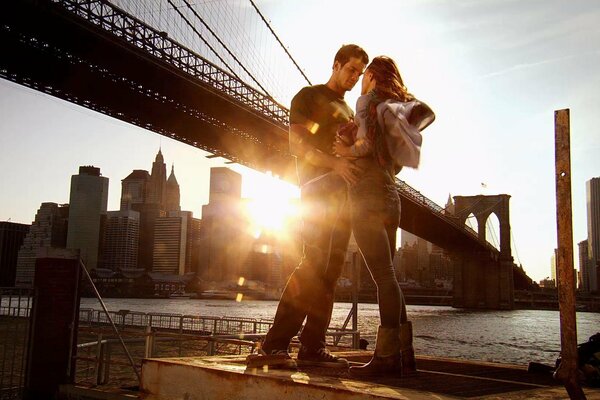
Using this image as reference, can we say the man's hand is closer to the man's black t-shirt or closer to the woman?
the woman

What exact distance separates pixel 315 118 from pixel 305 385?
1.57 m

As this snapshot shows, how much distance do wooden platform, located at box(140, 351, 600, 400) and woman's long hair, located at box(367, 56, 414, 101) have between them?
137 cm

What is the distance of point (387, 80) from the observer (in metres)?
2.87

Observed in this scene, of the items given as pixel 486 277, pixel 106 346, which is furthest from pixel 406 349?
pixel 486 277

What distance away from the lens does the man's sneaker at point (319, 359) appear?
9.60 feet

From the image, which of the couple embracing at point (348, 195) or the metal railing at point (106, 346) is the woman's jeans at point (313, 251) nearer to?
the couple embracing at point (348, 195)

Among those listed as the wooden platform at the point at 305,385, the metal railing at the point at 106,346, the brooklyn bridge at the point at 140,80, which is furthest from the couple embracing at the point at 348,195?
the brooklyn bridge at the point at 140,80

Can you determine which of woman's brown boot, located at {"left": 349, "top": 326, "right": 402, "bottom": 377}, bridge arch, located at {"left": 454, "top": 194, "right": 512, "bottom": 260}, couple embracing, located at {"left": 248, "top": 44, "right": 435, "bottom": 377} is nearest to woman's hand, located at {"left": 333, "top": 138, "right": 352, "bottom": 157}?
couple embracing, located at {"left": 248, "top": 44, "right": 435, "bottom": 377}

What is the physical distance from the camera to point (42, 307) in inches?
291

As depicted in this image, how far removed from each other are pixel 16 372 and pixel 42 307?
5600 millimetres

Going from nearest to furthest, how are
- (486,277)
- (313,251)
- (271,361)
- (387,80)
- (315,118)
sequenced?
(271,361) < (387,80) < (313,251) < (315,118) < (486,277)

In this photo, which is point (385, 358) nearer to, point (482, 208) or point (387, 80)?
point (387, 80)

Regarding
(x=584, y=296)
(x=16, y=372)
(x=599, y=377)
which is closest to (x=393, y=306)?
(x=599, y=377)

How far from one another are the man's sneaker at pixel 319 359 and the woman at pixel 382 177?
0.35 m
